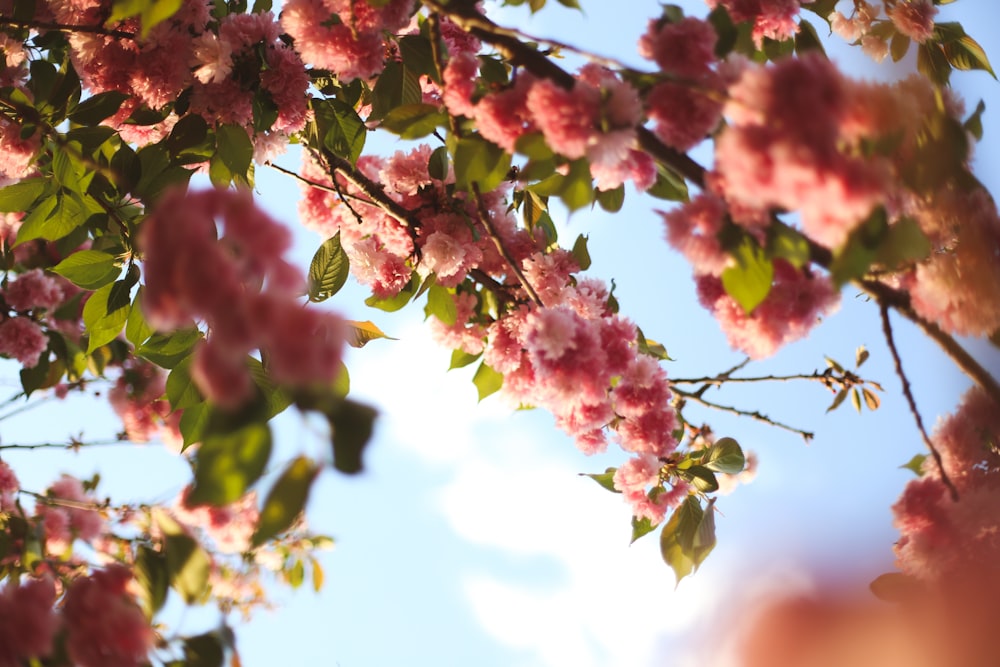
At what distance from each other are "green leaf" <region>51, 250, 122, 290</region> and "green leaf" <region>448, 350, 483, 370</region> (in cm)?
66

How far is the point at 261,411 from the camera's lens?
44 centimetres

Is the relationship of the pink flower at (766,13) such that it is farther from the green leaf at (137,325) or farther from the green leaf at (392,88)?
the green leaf at (137,325)

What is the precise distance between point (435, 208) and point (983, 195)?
861mm

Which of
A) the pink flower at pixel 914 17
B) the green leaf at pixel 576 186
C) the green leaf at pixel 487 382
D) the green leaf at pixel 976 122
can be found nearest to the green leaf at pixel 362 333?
the green leaf at pixel 487 382

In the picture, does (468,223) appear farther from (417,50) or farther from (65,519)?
(65,519)

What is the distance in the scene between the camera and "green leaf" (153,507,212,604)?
616mm

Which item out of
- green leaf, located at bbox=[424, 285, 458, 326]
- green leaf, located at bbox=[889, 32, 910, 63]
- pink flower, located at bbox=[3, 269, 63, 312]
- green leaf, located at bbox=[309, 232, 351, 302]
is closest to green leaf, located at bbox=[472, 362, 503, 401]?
green leaf, located at bbox=[424, 285, 458, 326]

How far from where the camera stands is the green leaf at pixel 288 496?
46 cm

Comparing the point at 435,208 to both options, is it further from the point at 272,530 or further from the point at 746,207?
the point at 272,530

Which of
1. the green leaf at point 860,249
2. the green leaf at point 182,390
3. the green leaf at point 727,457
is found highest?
the green leaf at point 860,249

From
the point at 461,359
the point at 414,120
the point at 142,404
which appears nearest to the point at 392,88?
the point at 414,120

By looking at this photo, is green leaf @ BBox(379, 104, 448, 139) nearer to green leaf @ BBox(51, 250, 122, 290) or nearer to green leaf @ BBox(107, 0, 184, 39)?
green leaf @ BBox(107, 0, 184, 39)

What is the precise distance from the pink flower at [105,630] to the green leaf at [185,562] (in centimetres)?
5

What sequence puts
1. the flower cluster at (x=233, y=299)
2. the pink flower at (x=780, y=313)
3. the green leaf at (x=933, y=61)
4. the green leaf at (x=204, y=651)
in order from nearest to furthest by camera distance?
the flower cluster at (x=233, y=299) < the green leaf at (x=204, y=651) < the pink flower at (x=780, y=313) < the green leaf at (x=933, y=61)
